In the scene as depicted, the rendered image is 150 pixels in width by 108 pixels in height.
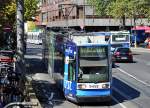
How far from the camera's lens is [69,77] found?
2214cm

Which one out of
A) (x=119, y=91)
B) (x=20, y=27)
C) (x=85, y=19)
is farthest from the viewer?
(x=85, y=19)

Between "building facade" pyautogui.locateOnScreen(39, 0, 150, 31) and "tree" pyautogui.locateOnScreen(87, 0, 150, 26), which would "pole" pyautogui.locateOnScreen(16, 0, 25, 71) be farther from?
"building facade" pyautogui.locateOnScreen(39, 0, 150, 31)

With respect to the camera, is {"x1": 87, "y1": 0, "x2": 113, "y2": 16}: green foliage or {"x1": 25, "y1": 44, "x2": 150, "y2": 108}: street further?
{"x1": 87, "y1": 0, "x2": 113, "y2": 16}: green foliage

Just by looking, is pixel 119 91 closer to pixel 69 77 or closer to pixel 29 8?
pixel 69 77

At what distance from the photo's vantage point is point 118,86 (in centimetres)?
2858

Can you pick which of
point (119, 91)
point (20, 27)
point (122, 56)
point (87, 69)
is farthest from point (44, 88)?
point (122, 56)

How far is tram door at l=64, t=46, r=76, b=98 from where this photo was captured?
2166 centimetres

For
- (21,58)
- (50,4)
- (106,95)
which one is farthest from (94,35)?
(50,4)

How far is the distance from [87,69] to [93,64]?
33 centimetres

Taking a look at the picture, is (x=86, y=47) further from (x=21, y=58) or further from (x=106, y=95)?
(x=21, y=58)

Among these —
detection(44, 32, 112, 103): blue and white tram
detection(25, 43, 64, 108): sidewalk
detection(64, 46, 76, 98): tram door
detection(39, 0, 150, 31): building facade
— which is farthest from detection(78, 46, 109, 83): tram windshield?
detection(39, 0, 150, 31): building facade

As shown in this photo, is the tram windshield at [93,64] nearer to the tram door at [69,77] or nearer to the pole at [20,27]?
the tram door at [69,77]

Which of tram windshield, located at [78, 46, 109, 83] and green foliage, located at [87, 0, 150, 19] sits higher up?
green foliage, located at [87, 0, 150, 19]

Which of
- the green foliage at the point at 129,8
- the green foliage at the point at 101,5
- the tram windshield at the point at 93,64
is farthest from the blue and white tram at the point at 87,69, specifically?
the green foliage at the point at 101,5
